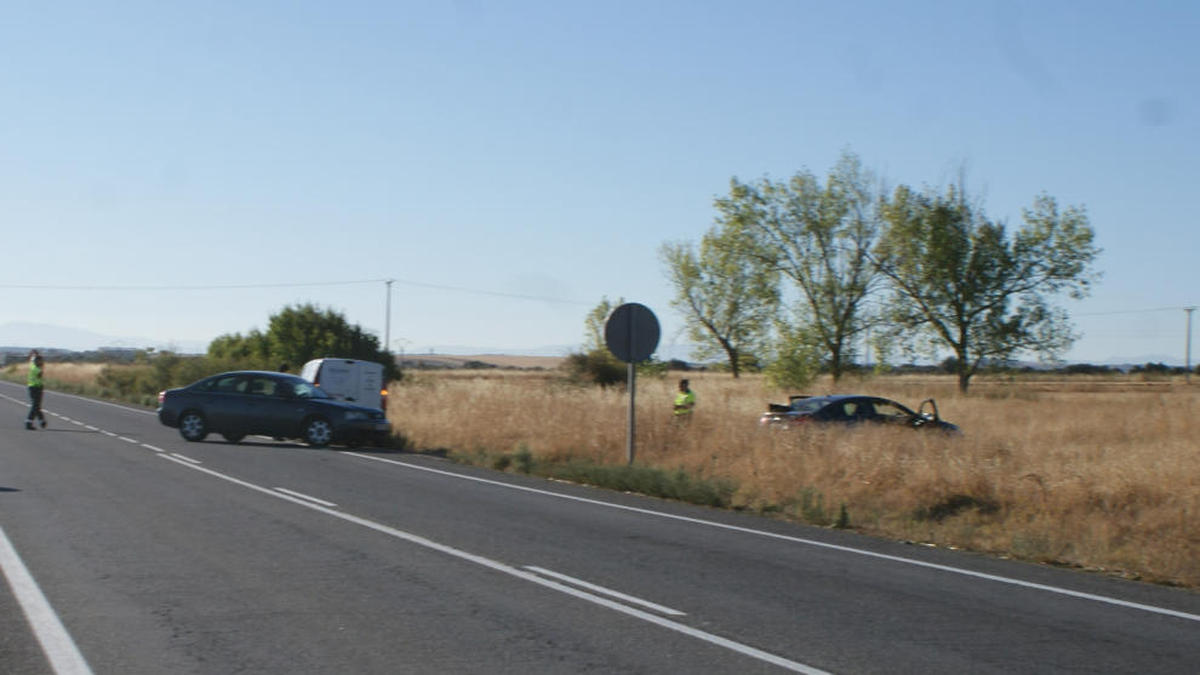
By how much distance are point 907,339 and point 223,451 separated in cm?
3711

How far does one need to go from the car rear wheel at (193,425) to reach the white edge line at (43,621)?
15612 millimetres

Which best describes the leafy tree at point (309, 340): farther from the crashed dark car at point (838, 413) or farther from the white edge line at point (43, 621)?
the white edge line at point (43, 621)

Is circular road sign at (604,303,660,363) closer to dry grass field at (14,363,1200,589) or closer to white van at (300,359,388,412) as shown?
dry grass field at (14,363,1200,589)

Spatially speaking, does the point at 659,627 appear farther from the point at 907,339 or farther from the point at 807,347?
the point at 907,339

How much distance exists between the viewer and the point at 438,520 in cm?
1241

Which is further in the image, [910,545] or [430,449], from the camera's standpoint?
[430,449]

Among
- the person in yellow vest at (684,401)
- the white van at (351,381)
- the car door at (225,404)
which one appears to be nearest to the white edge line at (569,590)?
the person in yellow vest at (684,401)

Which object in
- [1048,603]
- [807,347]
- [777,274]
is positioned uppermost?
[777,274]

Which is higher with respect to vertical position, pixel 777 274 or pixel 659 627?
pixel 777 274

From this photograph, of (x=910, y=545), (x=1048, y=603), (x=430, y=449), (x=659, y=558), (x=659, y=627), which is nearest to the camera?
(x=659, y=627)

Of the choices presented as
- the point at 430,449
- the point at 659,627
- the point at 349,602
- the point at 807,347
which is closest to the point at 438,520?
the point at 349,602

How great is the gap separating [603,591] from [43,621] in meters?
3.77

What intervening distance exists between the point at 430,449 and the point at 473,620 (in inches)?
722

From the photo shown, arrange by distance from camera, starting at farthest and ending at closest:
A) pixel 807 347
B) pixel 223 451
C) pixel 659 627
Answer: pixel 807 347 < pixel 223 451 < pixel 659 627
